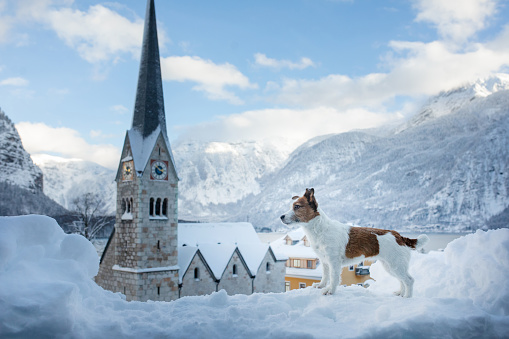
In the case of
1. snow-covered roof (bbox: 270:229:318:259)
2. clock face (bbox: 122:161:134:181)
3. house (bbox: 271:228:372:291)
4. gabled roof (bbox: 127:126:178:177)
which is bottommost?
house (bbox: 271:228:372:291)

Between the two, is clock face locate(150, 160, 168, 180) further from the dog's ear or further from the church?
the dog's ear

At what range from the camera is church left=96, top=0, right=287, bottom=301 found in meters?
22.6

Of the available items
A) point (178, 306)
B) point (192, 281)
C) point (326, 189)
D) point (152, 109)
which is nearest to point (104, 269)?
point (192, 281)

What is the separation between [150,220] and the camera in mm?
23016

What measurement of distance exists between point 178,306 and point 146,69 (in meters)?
21.7

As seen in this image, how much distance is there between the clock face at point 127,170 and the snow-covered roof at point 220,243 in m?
6.21

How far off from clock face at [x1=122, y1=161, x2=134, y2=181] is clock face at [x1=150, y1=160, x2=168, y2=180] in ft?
Result: 3.90

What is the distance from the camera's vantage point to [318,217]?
5.43 metres

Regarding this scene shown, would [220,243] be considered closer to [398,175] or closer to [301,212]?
[301,212]

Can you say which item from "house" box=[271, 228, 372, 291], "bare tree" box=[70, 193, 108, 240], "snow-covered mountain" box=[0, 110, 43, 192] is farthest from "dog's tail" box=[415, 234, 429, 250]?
"snow-covered mountain" box=[0, 110, 43, 192]

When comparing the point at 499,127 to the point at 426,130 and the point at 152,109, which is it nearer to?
the point at 426,130

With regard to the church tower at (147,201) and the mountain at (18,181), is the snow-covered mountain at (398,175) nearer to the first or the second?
the mountain at (18,181)

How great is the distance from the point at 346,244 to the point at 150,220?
19.1m

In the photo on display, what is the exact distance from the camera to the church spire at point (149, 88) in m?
24.1
